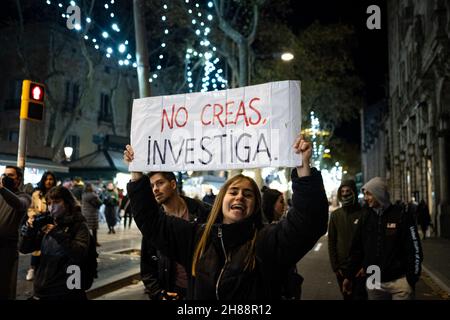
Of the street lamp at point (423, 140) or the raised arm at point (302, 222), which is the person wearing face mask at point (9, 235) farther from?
the street lamp at point (423, 140)

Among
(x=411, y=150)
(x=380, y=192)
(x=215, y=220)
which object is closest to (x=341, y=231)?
(x=380, y=192)

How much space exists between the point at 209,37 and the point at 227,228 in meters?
18.9

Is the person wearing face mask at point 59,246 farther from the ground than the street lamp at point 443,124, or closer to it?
closer to it

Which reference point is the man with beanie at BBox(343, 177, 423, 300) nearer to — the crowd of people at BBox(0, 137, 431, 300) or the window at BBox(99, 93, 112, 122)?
the crowd of people at BBox(0, 137, 431, 300)

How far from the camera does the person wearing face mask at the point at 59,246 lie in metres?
4.43

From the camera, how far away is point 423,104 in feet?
80.0

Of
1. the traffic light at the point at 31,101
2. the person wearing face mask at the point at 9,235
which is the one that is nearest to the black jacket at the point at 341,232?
the person wearing face mask at the point at 9,235

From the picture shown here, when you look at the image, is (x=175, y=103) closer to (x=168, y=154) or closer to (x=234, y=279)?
(x=168, y=154)

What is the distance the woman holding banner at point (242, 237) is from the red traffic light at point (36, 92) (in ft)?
16.1

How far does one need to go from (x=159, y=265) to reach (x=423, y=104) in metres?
23.3

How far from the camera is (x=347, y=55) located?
85.3 ft

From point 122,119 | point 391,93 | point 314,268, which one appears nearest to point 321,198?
point 314,268

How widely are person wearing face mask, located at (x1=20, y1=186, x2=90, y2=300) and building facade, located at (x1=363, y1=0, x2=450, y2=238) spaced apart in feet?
56.7

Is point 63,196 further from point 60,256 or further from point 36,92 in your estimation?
point 36,92
